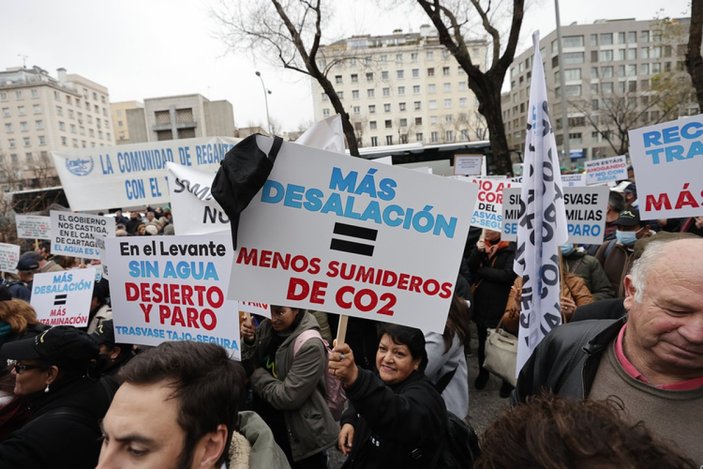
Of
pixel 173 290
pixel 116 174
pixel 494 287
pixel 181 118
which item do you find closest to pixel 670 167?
pixel 494 287

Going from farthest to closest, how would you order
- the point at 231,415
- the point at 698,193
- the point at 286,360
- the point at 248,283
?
the point at 698,193 → the point at 286,360 → the point at 248,283 → the point at 231,415

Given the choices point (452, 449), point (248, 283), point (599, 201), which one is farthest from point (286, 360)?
point (599, 201)

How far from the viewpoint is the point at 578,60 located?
70.2 metres

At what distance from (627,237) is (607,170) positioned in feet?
23.2

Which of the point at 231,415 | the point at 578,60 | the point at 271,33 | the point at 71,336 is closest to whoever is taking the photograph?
the point at 231,415

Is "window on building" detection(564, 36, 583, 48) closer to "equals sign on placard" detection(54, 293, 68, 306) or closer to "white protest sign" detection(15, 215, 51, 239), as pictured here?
"white protest sign" detection(15, 215, 51, 239)

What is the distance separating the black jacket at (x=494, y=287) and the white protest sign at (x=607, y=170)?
291 inches

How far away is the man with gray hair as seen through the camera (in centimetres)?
134

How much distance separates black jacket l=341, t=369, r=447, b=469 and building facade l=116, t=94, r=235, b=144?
5800cm

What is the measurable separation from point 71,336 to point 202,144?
3.94m

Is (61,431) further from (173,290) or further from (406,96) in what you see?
(406,96)

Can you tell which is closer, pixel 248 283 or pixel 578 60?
pixel 248 283

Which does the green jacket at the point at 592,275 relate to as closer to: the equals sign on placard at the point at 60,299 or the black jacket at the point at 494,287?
the black jacket at the point at 494,287

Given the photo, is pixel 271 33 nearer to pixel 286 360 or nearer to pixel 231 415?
pixel 286 360
